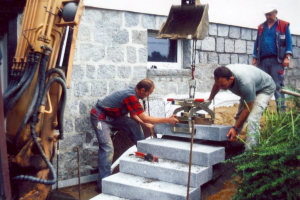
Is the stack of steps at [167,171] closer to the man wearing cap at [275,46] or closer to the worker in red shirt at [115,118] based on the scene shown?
the worker in red shirt at [115,118]

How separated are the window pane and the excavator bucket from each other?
230cm

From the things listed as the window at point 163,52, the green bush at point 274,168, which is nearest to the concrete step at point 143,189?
the green bush at point 274,168

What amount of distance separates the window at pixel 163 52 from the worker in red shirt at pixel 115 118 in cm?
169

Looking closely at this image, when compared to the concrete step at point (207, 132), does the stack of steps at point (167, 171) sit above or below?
below

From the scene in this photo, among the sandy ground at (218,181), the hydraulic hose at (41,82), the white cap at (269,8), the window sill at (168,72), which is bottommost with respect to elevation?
the sandy ground at (218,181)

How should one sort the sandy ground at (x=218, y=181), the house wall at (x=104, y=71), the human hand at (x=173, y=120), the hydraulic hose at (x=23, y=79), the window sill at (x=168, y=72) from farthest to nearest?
1. the window sill at (x=168, y=72)
2. the house wall at (x=104, y=71)
3. the human hand at (x=173, y=120)
4. the sandy ground at (x=218, y=181)
5. the hydraulic hose at (x=23, y=79)

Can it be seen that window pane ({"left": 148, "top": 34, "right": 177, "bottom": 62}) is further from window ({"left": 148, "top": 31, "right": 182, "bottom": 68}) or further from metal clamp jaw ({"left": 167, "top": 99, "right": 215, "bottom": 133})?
metal clamp jaw ({"left": 167, "top": 99, "right": 215, "bottom": 133})

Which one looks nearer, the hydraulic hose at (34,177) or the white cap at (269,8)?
the hydraulic hose at (34,177)

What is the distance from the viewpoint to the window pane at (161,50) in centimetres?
699

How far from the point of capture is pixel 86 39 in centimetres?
583

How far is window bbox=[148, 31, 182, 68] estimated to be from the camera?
6977 millimetres

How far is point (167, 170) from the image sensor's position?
4152 millimetres

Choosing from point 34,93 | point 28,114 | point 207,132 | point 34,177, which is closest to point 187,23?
point 207,132

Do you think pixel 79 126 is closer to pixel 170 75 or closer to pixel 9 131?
pixel 170 75
